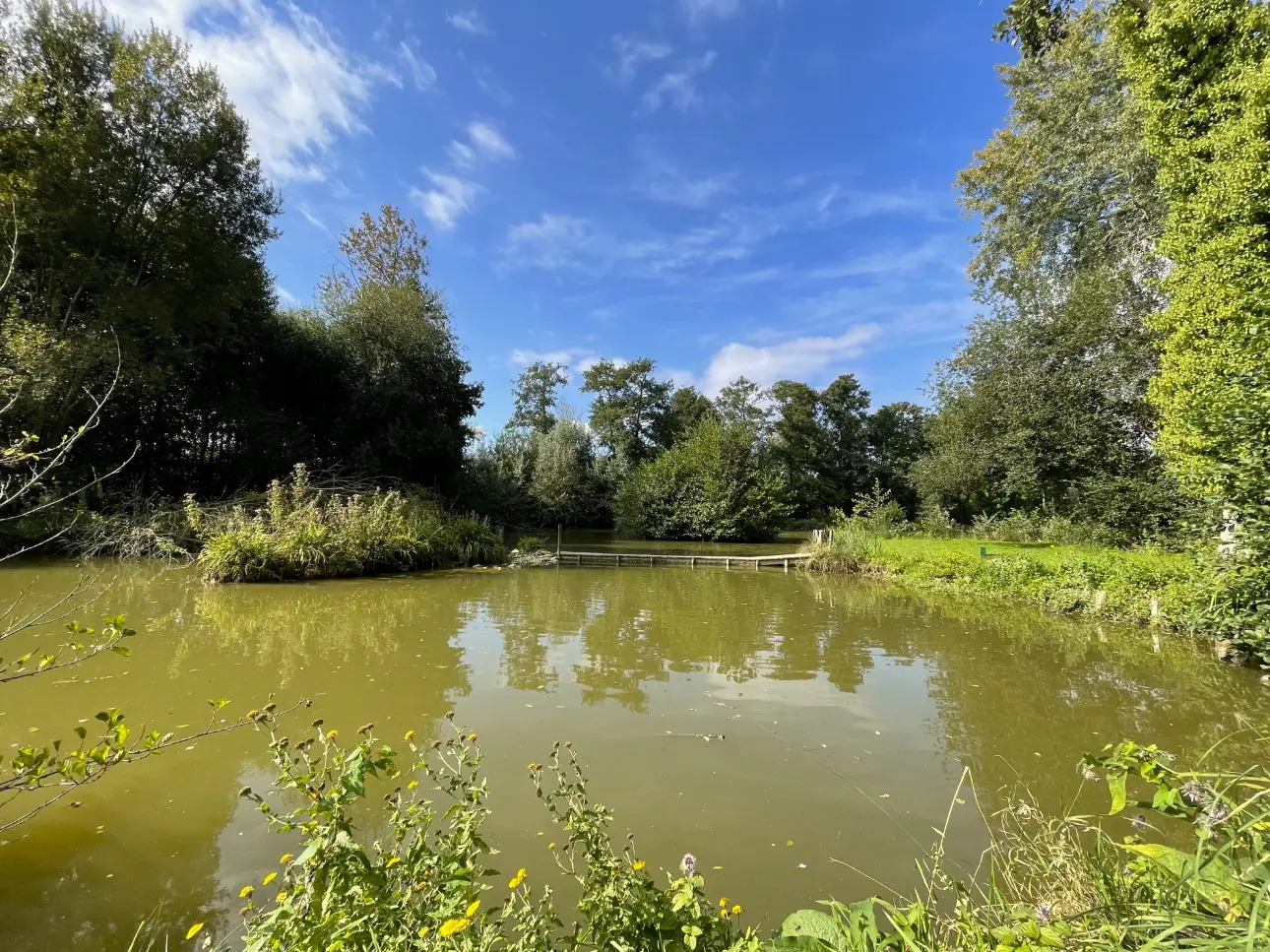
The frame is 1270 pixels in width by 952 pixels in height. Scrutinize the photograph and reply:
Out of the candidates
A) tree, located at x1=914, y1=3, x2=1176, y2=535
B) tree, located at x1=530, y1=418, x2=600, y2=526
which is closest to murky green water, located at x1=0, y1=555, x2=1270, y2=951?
tree, located at x1=914, y1=3, x2=1176, y2=535

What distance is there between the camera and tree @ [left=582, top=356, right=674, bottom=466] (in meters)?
37.3

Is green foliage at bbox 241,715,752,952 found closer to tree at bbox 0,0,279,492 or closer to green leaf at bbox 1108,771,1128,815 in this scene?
green leaf at bbox 1108,771,1128,815

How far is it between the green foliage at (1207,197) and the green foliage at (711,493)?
56.7 feet

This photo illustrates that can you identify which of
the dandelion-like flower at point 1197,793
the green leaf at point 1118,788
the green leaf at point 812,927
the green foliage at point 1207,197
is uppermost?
the green foliage at point 1207,197

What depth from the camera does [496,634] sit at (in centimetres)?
761

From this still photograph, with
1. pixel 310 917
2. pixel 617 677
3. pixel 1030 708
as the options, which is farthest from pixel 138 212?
pixel 1030 708

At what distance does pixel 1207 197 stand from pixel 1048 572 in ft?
19.7

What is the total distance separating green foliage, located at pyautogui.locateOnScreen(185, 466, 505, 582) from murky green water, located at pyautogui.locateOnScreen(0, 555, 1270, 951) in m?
1.20

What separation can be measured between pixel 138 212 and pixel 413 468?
9.73m

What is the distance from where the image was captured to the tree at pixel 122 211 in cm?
1170

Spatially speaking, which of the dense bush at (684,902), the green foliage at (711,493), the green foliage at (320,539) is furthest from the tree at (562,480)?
the dense bush at (684,902)

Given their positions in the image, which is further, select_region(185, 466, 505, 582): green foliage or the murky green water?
select_region(185, 466, 505, 582): green foliage

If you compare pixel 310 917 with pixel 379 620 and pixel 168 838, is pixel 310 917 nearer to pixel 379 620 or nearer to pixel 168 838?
pixel 168 838

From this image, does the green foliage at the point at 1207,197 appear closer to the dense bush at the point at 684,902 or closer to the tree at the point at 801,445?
the dense bush at the point at 684,902
